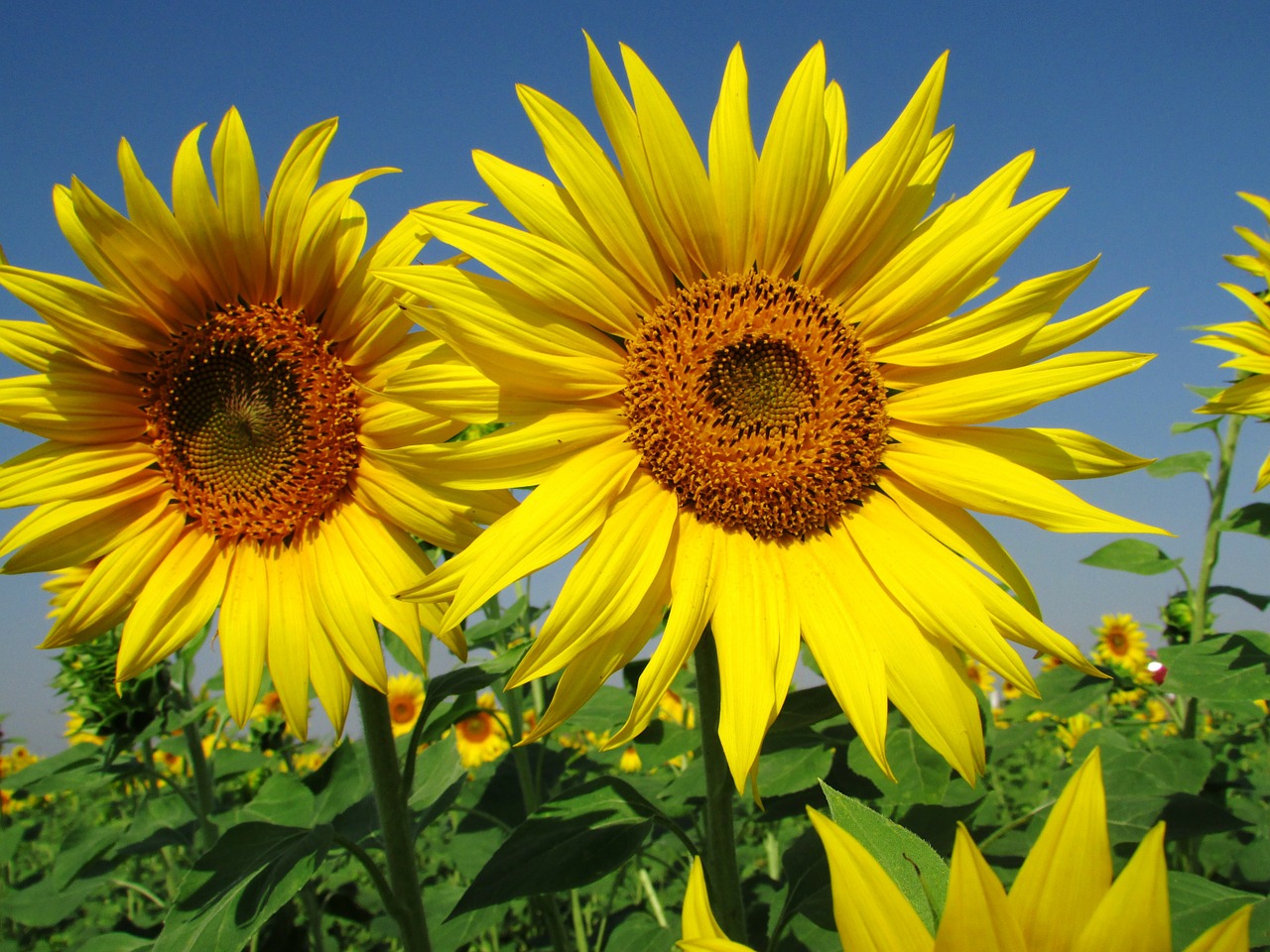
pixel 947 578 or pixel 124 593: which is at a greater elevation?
pixel 124 593

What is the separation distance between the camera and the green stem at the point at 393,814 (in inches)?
A: 95.7

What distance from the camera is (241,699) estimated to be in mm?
2277

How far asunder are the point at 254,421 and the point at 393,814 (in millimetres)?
1096

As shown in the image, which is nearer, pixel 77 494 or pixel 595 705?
pixel 77 494

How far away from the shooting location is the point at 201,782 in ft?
14.0

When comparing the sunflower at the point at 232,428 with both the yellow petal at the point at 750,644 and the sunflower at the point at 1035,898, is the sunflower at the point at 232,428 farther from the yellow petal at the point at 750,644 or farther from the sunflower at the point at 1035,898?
the sunflower at the point at 1035,898

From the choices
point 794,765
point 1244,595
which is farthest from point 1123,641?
point 794,765

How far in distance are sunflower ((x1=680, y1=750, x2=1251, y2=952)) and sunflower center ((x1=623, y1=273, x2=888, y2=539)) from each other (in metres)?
1.04

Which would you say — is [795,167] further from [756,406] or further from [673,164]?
[756,406]

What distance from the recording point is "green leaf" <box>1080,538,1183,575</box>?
4.38m

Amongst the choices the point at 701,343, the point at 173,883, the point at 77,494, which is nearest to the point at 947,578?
the point at 701,343

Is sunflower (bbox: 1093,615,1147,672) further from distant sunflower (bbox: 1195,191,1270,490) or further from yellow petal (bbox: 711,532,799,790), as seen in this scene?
yellow petal (bbox: 711,532,799,790)

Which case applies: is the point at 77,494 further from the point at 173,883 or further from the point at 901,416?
the point at 173,883

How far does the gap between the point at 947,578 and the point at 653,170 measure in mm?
1054
